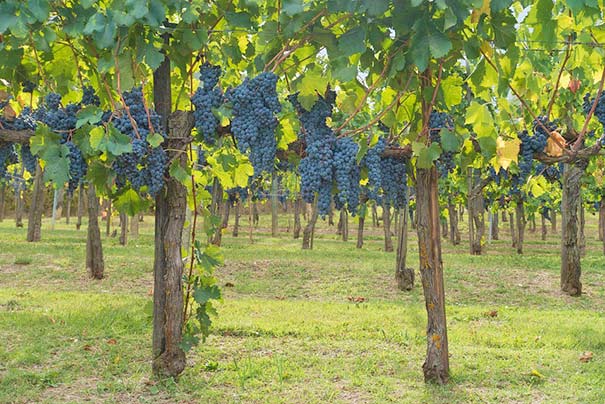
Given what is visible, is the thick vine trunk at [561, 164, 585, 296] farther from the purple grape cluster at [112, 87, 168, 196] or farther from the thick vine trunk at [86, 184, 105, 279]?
the purple grape cluster at [112, 87, 168, 196]

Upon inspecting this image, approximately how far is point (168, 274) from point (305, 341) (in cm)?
204

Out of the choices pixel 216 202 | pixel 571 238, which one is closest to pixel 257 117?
pixel 571 238

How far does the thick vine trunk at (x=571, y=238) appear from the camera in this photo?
33.6 ft

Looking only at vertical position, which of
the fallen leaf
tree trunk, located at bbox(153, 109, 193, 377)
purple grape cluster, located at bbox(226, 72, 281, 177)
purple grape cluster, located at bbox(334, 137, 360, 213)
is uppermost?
purple grape cluster, located at bbox(226, 72, 281, 177)

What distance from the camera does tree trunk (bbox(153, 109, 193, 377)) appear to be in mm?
4902

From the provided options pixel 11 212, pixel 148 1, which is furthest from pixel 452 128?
pixel 11 212

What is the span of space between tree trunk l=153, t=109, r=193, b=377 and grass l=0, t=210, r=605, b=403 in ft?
0.67

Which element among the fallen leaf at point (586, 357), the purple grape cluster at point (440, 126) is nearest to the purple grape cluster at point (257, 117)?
the purple grape cluster at point (440, 126)

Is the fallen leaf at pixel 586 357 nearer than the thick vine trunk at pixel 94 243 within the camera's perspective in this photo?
Yes

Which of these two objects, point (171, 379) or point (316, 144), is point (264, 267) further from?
point (316, 144)

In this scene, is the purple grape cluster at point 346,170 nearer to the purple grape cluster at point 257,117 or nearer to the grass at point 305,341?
the purple grape cluster at point 257,117

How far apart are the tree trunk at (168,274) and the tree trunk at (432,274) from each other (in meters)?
1.91

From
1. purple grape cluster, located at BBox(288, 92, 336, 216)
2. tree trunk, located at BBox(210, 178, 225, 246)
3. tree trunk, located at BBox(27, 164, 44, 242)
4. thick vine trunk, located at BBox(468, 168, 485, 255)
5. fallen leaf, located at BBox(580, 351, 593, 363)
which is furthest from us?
thick vine trunk, located at BBox(468, 168, 485, 255)

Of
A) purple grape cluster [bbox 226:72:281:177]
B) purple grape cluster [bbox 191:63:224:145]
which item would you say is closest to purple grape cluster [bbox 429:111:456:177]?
purple grape cluster [bbox 226:72:281:177]
